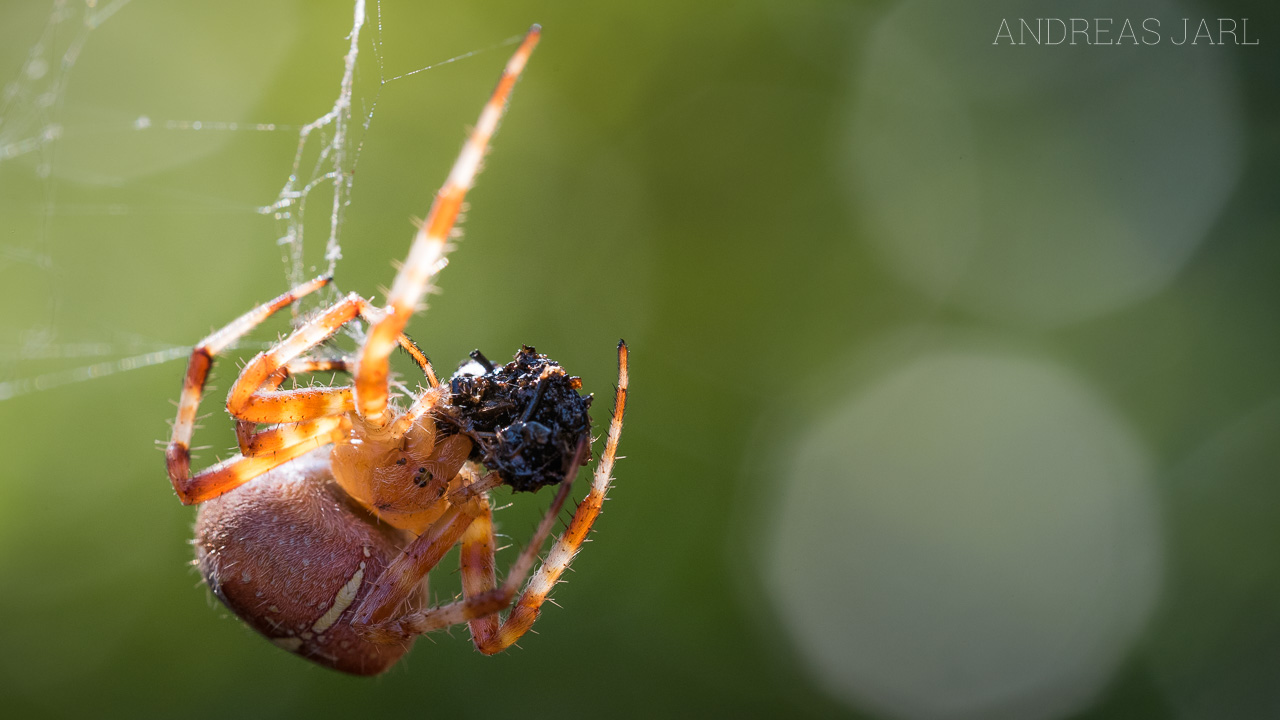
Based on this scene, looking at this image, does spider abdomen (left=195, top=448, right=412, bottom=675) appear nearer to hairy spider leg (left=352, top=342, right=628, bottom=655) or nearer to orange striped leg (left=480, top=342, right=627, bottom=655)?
hairy spider leg (left=352, top=342, right=628, bottom=655)

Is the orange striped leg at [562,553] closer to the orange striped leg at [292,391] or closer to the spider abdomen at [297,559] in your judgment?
the spider abdomen at [297,559]

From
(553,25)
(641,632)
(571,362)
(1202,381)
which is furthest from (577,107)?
(1202,381)

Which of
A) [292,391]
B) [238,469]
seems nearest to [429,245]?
[292,391]

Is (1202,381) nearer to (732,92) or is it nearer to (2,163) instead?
(732,92)

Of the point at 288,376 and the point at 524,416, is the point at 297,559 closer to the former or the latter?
the point at 288,376

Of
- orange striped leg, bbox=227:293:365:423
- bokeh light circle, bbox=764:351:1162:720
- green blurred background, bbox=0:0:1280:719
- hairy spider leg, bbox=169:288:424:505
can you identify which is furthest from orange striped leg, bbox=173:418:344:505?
bokeh light circle, bbox=764:351:1162:720

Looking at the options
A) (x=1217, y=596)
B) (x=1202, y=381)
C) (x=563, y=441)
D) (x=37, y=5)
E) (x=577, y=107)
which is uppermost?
(x=37, y=5)
